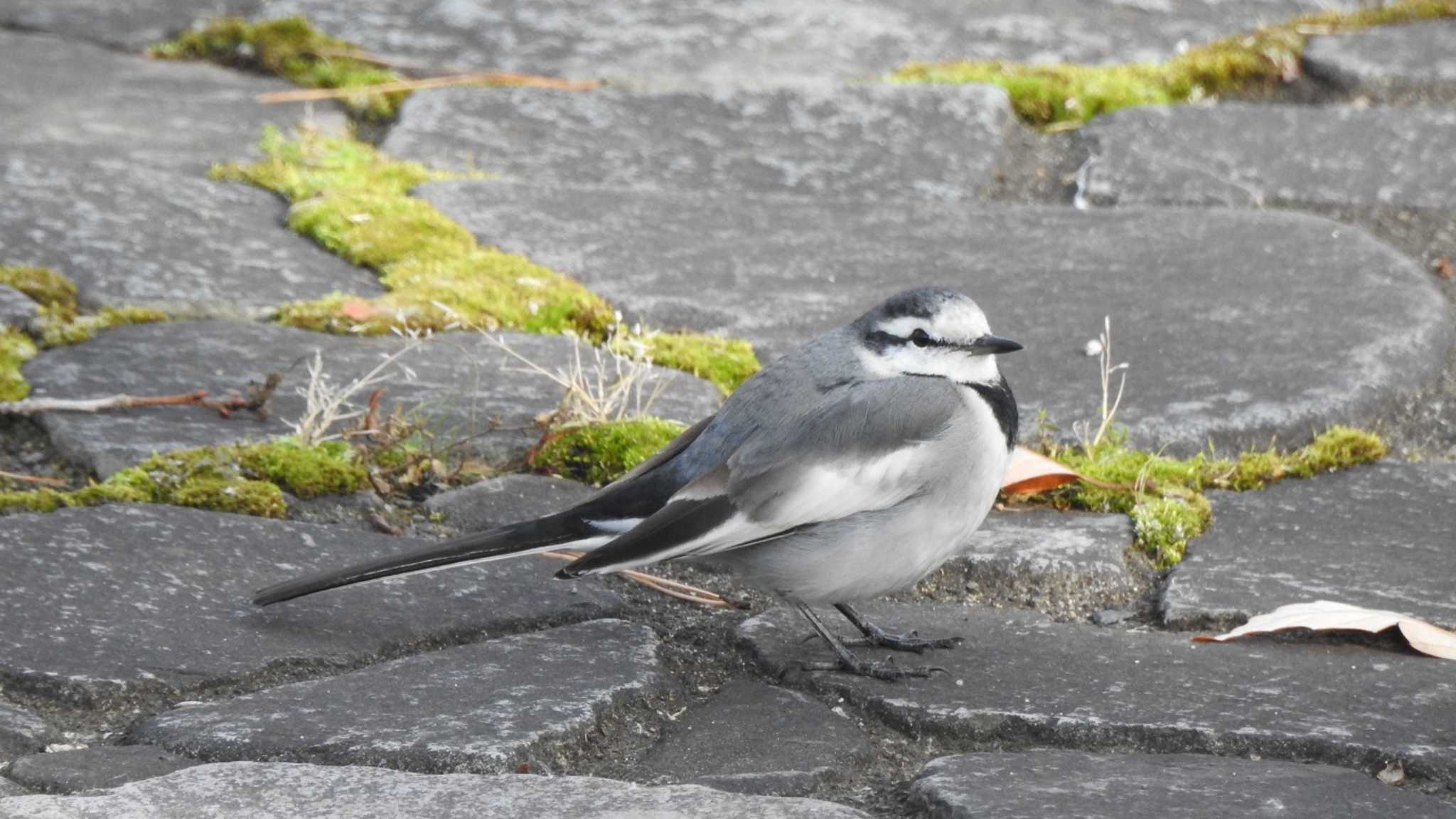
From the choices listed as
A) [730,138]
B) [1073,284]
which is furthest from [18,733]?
[730,138]

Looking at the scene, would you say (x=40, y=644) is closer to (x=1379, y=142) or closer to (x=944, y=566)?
(x=944, y=566)

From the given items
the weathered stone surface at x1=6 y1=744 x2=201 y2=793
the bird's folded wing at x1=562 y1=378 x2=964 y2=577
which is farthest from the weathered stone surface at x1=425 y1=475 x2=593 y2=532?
the weathered stone surface at x1=6 y1=744 x2=201 y2=793

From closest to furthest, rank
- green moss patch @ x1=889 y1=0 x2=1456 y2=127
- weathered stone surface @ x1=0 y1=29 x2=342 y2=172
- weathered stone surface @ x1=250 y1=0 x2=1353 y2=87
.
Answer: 1. weathered stone surface @ x1=0 y1=29 x2=342 y2=172
2. green moss patch @ x1=889 y1=0 x2=1456 y2=127
3. weathered stone surface @ x1=250 y1=0 x2=1353 y2=87

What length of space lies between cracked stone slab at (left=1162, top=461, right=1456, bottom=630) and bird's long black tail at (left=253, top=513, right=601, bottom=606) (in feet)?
3.27

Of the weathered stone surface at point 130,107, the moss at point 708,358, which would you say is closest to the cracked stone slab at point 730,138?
the weathered stone surface at point 130,107

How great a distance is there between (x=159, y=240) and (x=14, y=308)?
485mm

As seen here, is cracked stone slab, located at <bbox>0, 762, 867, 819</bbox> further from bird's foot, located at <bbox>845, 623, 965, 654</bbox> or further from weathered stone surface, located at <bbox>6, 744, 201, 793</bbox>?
bird's foot, located at <bbox>845, 623, 965, 654</bbox>

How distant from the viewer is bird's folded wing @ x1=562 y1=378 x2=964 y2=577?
2.84 meters

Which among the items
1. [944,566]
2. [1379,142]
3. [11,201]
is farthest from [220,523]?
[1379,142]

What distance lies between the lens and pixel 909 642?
277 centimetres

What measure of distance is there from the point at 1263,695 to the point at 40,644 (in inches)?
69.3

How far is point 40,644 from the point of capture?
8.18 ft

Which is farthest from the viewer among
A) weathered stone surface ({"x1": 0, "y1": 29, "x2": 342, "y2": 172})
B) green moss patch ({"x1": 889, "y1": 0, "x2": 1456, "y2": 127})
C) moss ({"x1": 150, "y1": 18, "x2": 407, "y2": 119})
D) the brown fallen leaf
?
moss ({"x1": 150, "y1": 18, "x2": 407, "y2": 119})

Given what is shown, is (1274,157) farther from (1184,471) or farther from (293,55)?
(293,55)
